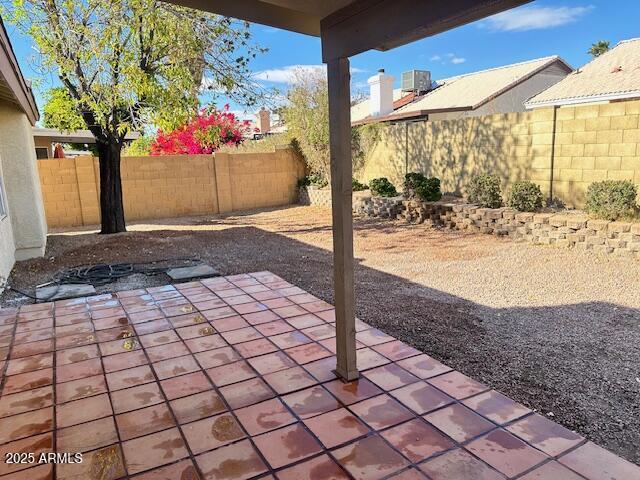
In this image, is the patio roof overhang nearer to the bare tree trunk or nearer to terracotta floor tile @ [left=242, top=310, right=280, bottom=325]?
terracotta floor tile @ [left=242, top=310, right=280, bottom=325]

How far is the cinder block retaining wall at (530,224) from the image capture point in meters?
5.99

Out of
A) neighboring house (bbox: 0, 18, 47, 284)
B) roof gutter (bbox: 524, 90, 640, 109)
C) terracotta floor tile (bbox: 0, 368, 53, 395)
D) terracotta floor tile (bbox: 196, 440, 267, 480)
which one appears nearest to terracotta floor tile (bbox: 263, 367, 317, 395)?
terracotta floor tile (bbox: 196, 440, 267, 480)

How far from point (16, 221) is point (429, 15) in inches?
296

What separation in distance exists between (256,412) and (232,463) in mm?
384

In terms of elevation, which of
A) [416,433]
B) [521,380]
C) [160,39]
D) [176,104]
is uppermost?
[160,39]

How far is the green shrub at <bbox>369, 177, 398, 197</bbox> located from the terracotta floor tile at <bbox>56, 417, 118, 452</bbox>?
8.95 meters

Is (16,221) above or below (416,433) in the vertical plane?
above

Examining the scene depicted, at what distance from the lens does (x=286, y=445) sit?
6.59 feet

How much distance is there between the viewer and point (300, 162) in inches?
551

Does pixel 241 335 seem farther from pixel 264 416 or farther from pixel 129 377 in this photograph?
pixel 264 416

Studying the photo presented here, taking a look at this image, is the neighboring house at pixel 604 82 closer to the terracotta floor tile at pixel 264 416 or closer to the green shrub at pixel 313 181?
the green shrub at pixel 313 181

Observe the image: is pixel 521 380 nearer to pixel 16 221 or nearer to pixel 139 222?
pixel 16 221

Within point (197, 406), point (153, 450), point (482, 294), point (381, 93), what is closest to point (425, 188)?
point (482, 294)

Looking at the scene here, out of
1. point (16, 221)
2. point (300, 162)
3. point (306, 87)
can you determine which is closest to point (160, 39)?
point (16, 221)
